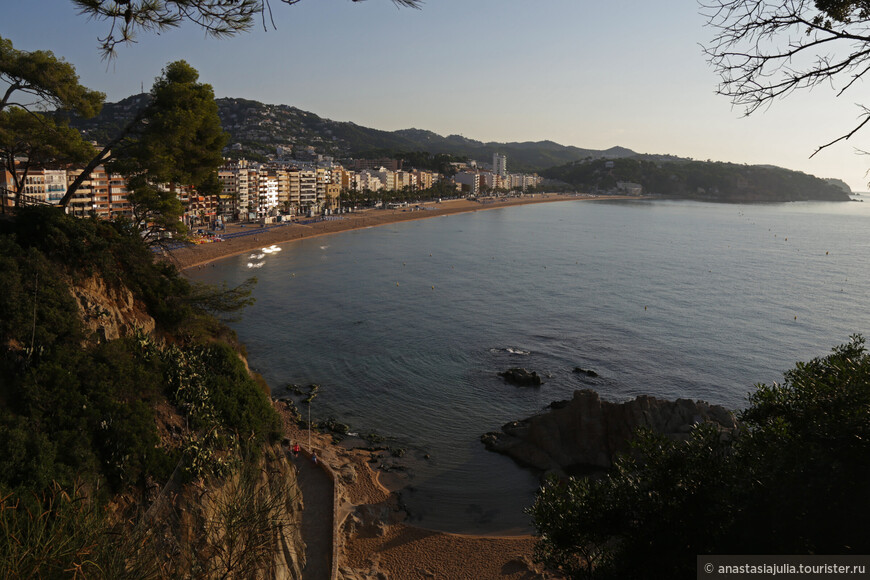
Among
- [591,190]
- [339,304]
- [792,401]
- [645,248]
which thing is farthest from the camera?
[591,190]

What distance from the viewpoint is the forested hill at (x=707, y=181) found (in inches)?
4924

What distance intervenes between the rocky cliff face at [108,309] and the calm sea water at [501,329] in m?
6.52

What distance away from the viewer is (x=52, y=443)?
5.16 meters

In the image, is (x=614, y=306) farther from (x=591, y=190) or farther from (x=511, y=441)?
(x=591, y=190)

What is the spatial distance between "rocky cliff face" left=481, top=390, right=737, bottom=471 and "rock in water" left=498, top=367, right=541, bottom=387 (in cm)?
371

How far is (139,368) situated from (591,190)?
5717 inches

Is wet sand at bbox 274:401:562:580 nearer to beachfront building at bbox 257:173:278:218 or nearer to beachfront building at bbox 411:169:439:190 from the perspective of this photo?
beachfront building at bbox 257:173:278:218

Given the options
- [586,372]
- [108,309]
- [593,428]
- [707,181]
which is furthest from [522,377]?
[707,181]

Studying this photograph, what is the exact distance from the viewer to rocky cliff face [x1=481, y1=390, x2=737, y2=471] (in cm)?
1276

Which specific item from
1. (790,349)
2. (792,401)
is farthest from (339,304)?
(792,401)

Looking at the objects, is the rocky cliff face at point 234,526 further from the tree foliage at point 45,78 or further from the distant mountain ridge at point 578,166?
the distant mountain ridge at point 578,166

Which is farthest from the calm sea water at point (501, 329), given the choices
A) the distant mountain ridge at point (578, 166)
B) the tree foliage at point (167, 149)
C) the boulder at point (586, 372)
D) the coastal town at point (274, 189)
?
the distant mountain ridge at point (578, 166)

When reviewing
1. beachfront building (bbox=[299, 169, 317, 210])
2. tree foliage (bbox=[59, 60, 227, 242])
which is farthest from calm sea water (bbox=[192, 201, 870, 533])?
beachfront building (bbox=[299, 169, 317, 210])

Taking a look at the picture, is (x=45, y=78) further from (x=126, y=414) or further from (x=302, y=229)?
(x=302, y=229)
